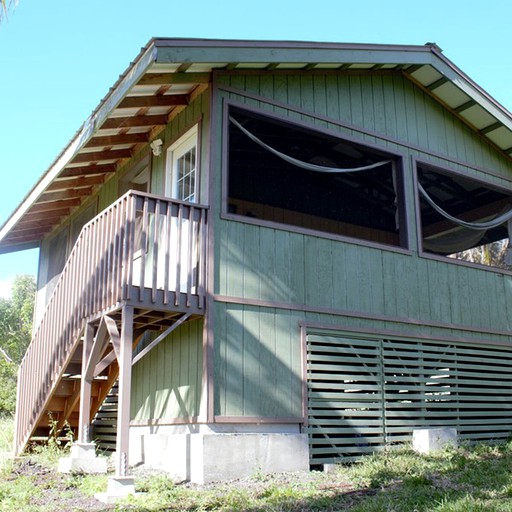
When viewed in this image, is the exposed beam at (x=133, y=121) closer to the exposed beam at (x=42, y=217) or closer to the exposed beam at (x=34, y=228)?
the exposed beam at (x=42, y=217)

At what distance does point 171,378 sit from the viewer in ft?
25.1

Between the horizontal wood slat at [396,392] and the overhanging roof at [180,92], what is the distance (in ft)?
11.1

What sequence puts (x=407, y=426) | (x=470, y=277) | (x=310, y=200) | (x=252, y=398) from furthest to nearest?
(x=310, y=200), (x=470, y=277), (x=407, y=426), (x=252, y=398)

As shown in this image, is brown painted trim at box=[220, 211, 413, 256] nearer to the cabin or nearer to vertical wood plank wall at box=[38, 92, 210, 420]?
the cabin

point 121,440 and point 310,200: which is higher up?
point 310,200

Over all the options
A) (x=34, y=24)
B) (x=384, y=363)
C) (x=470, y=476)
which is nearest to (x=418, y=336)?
(x=384, y=363)

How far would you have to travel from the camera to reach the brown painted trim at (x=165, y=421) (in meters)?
7.02

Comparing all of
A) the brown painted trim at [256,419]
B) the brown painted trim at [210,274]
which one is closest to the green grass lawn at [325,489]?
the brown painted trim at [256,419]

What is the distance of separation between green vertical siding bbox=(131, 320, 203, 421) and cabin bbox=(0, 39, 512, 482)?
0.10 ft

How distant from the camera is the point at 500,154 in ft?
36.2

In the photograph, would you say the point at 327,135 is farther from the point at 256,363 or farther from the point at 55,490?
the point at 55,490

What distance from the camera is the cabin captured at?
7.04 m

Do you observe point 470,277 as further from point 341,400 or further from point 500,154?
point 341,400

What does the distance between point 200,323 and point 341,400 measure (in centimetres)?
200
